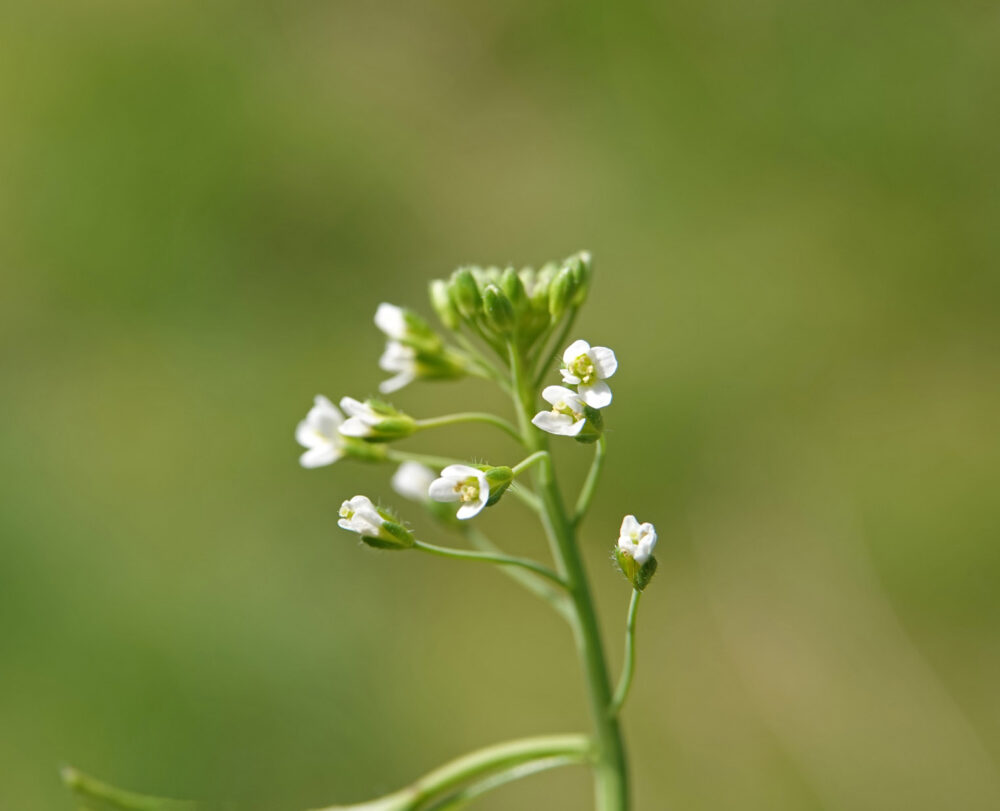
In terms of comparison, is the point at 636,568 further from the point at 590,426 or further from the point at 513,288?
the point at 513,288

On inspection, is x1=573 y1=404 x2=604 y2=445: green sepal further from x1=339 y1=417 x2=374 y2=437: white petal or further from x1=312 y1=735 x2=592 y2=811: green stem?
x1=312 y1=735 x2=592 y2=811: green stem

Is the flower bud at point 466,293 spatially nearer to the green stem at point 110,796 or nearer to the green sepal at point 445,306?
the green sepal at point 445,306

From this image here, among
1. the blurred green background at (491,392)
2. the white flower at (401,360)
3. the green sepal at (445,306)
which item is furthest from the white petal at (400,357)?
the blurred green background at (491,392)

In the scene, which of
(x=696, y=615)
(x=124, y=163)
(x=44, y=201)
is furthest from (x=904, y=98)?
(x=44, y=201)

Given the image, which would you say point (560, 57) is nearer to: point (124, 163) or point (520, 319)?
point (124, 163)

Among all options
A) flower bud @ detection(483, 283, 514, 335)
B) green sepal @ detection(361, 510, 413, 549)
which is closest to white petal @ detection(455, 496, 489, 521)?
green sepal @ detection(361, 510, 413, 549)

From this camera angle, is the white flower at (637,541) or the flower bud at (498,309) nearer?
the white flower at (637,541)

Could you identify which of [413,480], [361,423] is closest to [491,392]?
[413,480]
